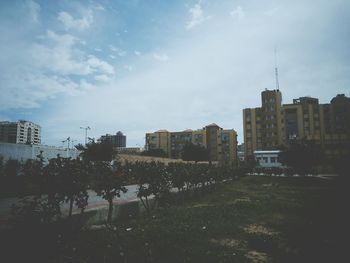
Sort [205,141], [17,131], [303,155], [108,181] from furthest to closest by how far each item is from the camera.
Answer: [17,131] → [205,141] → [303,155] → [108,181]

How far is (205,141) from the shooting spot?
103 metres

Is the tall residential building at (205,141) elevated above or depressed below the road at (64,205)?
above

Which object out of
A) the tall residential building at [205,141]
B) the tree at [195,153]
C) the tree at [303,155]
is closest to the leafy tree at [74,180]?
the tree at [303,155]

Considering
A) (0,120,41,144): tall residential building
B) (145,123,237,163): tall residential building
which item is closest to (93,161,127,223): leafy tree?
(145,123,237,163): tall residential building

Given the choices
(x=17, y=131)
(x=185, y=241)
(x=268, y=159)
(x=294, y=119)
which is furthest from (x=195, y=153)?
(x=17, y=131)

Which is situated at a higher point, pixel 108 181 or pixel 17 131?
pixel 17 131

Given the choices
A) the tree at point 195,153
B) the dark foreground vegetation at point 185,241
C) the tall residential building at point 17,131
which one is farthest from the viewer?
the tall residential building at point 17,131

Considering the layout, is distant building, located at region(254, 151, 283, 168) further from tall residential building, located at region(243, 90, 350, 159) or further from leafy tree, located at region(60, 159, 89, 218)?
leafy tree, located at region(60, 159, 89, 218)

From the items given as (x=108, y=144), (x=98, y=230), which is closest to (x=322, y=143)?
(x=108, y=144)

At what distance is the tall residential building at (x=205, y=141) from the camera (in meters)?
98.2

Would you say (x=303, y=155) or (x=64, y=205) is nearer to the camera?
(x=64, y=205)

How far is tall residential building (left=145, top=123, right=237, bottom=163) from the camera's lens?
322 ft

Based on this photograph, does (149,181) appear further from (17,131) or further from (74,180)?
(17,131)

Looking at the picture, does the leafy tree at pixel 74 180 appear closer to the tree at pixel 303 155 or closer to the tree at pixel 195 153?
the tree at pixel 303 155
